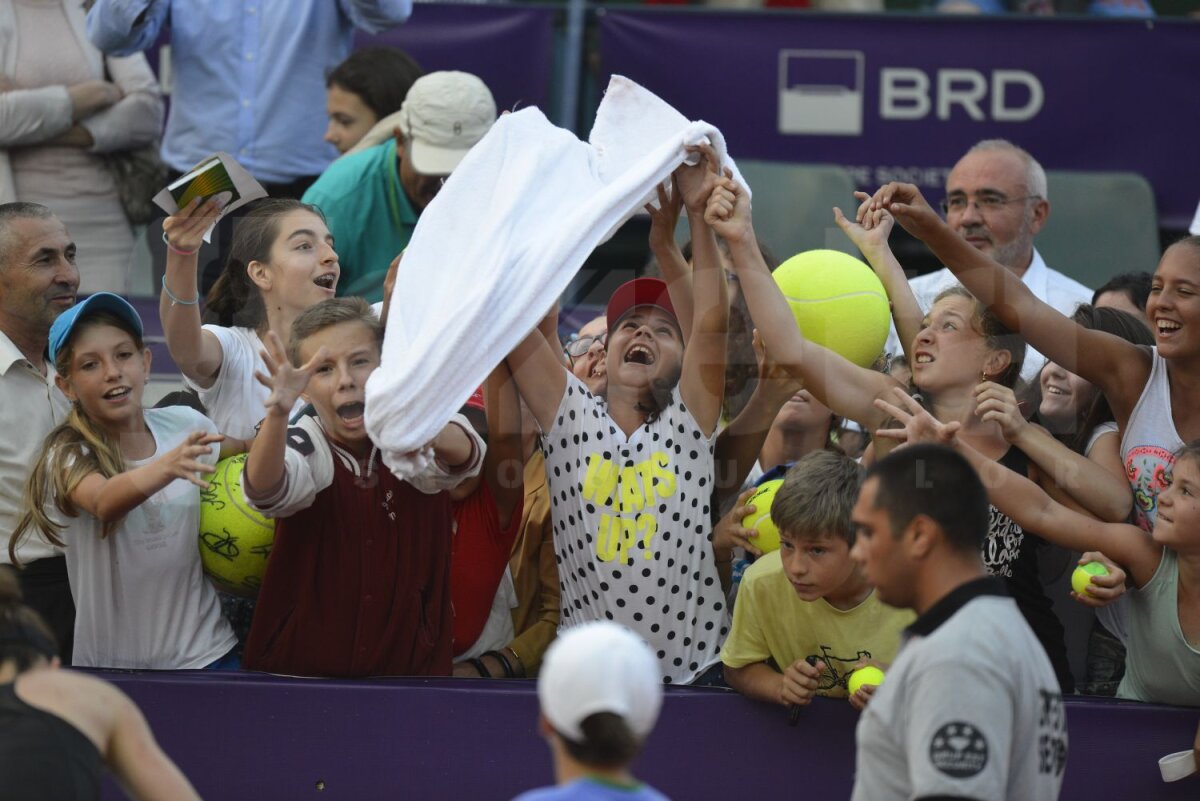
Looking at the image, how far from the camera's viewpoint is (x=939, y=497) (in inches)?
147

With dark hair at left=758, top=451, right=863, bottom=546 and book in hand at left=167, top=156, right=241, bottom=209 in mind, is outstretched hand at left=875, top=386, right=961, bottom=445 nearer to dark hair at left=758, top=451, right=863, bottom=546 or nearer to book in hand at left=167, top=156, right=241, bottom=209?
dark hair at left=758, top=451, right=863, bottom=546

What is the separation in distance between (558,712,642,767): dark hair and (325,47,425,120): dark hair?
15.6ft

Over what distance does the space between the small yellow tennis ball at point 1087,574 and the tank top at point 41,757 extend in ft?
8.54

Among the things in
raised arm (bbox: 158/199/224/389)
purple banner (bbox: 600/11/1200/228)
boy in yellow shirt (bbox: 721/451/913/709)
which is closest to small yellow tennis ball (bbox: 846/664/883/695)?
boy in yellow shirt (bbox: 721/451/913/709)

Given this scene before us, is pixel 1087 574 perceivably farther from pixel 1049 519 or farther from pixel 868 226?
pixel 868 226

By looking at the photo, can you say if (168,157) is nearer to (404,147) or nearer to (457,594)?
(404,147)

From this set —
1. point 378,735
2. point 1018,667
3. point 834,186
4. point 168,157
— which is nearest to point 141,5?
point 168,157

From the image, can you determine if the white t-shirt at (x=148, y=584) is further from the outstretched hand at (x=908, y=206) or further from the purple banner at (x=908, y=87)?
the purple banner at (x=908, y=87)

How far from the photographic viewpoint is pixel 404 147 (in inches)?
273

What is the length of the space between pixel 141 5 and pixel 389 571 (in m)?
3.43

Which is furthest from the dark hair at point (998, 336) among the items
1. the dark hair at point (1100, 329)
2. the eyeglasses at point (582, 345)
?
the eyeglasses at point (582, 345)

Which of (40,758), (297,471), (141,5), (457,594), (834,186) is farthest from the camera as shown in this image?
(834,186)

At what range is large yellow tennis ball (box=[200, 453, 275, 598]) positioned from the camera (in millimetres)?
5094

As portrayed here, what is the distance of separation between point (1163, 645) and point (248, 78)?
15.1 feet
